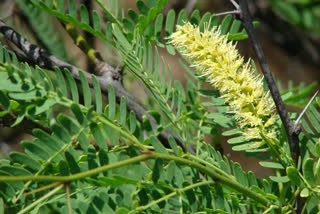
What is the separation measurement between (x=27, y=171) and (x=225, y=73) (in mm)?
308

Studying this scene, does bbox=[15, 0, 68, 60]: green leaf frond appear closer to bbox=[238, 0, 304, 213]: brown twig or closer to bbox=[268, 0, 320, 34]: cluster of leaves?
bbox=[238, 0, 304, 213]: brown twig

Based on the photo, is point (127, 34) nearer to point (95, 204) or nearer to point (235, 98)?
point (235, 98)

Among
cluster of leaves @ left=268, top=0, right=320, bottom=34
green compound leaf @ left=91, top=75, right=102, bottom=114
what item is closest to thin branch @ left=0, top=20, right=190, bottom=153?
green compound leaf @ left=91, top=75, right=102, bottom=114

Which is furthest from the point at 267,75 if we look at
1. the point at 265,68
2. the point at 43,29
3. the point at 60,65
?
the point at 43,29

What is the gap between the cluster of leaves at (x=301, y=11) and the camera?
188 centimetres

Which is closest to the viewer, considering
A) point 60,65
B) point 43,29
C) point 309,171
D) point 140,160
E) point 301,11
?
point 140,160

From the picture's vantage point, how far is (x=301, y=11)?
1.95 metres

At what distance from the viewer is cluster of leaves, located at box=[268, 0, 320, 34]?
1884mm

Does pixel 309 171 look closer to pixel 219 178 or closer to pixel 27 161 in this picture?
pixel 219 178

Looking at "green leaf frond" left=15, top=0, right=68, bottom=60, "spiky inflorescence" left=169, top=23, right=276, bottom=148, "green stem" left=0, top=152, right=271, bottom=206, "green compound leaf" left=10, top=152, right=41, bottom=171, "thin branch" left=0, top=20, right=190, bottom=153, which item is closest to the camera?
"green stem" left=0, top=152, right=271, bottom=206

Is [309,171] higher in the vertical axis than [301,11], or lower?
lower

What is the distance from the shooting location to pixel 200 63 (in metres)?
0.60

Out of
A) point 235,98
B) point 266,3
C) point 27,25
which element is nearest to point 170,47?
point 235,98

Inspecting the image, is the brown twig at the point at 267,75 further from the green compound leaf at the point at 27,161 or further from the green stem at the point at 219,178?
the green compound leaf at the point at 27,161
